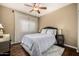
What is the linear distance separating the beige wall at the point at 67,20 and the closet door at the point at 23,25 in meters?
0.16

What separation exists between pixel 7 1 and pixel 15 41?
61 centimetres

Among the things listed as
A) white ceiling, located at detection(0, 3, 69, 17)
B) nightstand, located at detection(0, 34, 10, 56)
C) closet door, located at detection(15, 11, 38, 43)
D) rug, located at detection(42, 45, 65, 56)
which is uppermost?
white ceiling, located at detection(0, 3, 69, 17)

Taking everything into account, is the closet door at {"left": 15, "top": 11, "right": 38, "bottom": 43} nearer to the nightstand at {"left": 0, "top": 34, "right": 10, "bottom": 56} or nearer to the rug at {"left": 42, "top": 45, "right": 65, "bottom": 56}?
the nightstand at {"left": 0, "top": 34, "right": 10, "bottom": 56}

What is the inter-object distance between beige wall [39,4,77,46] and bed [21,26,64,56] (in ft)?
0.41

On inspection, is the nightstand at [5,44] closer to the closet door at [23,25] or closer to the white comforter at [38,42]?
the closet door at [23,25]

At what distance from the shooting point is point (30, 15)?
133 cm

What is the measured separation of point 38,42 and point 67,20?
0.54 meters

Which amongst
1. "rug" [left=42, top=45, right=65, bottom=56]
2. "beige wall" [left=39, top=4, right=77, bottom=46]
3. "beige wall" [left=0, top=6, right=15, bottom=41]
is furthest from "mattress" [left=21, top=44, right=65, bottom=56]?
"beige wall" [left=0, top=6, right=15, bottom=41]

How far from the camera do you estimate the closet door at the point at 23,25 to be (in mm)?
1320

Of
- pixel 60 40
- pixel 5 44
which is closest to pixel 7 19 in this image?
pixel 5 44

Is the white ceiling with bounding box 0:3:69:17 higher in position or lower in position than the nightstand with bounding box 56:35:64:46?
higher

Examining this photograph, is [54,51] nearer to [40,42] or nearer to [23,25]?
[40,42]

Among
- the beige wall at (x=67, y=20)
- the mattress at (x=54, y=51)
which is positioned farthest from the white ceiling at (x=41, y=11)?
the mattress at (x=54, y=51)

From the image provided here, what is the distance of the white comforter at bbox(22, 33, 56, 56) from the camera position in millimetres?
1259
